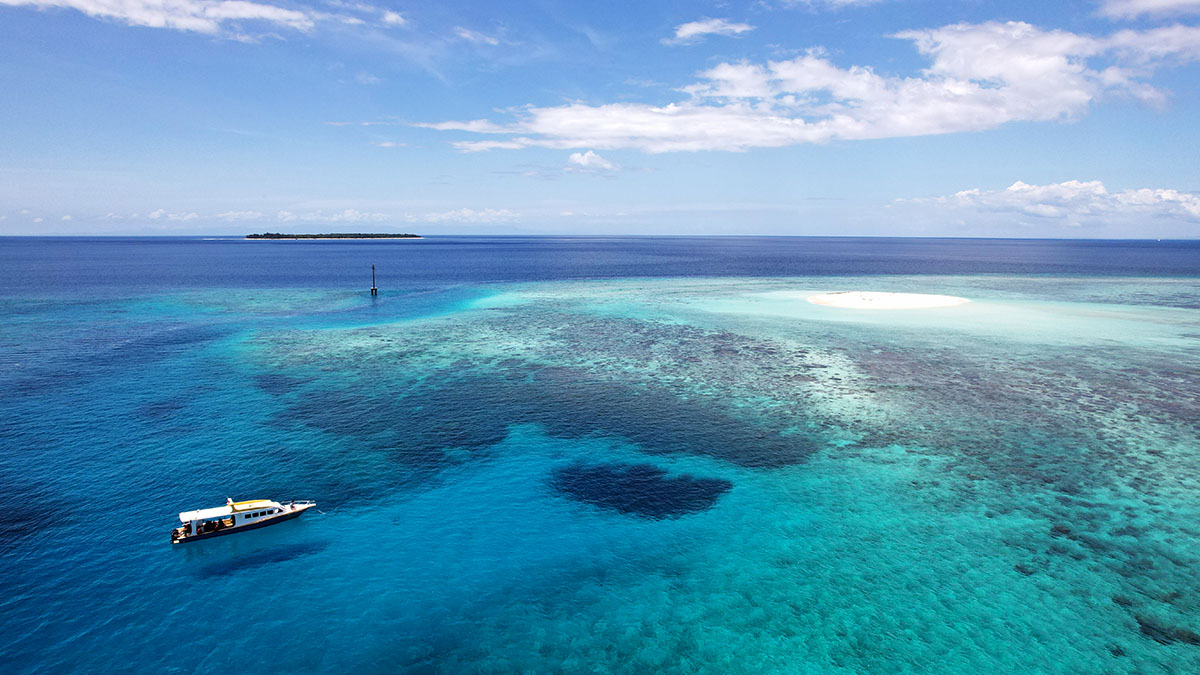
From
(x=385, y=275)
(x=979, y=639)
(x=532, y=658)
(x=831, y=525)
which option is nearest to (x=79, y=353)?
(x=532, y=658)

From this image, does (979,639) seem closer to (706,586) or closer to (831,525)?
(831,525)

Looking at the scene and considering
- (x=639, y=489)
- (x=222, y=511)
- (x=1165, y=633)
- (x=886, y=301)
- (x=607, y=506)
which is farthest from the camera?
(x=886, y=301)

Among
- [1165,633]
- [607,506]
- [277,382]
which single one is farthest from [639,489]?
[277,382]

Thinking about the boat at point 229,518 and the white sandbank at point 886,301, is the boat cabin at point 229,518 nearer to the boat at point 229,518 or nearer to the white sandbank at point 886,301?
the boat at point 229,518

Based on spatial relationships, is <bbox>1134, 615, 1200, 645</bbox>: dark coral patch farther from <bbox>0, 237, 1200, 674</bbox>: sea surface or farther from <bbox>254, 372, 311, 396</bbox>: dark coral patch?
<bbox>254, 372, 311, 396</bbox>: dark coral patch

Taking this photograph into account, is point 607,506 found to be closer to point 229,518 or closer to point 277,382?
point 229,518

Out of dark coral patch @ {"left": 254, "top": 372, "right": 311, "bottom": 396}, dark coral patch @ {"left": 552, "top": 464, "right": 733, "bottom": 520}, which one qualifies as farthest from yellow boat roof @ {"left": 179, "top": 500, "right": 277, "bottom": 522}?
dark coral patch @ {"left": 254, "top": 372, "right": 311, "bottom": 396}

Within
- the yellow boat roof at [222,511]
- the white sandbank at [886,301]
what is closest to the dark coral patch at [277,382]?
the yellow boat roof at [222,511]
